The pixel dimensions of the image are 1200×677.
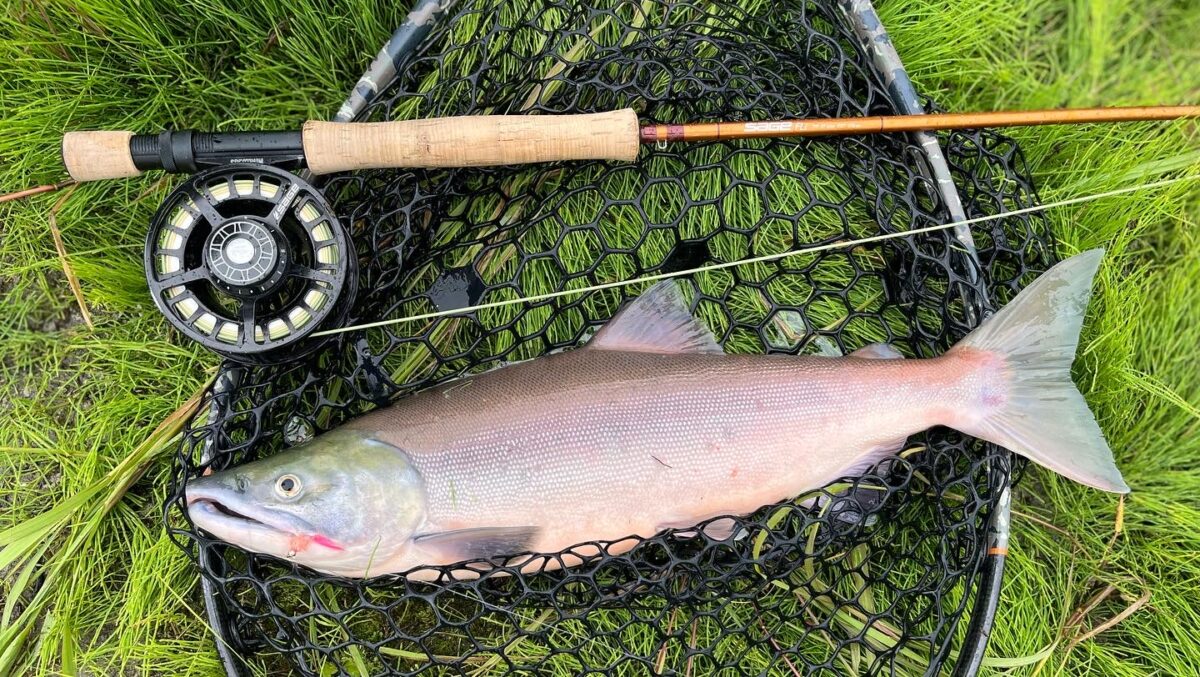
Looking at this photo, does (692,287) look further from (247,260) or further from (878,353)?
(247,260)

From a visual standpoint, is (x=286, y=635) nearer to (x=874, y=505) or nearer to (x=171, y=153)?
(x=171, y=153)

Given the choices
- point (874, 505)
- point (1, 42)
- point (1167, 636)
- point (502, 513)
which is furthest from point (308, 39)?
point (1167, 636)

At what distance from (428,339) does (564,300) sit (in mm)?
420

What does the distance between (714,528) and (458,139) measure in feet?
4.01

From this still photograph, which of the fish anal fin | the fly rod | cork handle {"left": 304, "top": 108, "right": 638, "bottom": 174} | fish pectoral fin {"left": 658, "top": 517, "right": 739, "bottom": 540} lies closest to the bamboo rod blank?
the fly rod

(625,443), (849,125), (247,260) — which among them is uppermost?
(849,125)

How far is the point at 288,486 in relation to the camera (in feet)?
6.57

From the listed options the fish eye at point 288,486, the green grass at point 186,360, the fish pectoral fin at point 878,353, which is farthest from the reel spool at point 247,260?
the fish pectoral fin at point 878,353

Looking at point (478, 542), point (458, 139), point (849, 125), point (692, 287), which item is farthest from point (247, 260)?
point (849, 125)

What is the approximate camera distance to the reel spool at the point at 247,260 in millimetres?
1967

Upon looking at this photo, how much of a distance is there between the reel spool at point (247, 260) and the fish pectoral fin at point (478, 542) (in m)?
0.62

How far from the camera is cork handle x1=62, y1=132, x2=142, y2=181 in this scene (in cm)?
200

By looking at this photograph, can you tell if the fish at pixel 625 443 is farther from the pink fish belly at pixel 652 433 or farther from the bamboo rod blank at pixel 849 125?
the bamboo rod blank at pixel 849 125

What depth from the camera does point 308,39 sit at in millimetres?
2508
